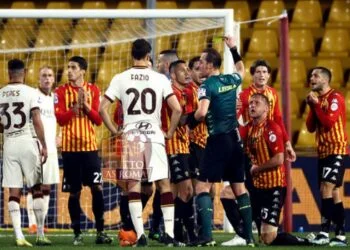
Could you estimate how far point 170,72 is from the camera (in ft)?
49.9

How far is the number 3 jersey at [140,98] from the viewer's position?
13891 millimetres

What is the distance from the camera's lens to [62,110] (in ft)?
51.1

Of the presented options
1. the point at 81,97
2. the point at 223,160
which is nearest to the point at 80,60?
the point at 81,97

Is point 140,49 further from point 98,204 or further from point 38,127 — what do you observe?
point 98,204

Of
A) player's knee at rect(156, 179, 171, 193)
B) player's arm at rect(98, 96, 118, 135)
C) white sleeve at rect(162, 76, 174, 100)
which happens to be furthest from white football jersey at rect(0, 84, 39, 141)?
player's knee at rect(156, 179, 171, 193)

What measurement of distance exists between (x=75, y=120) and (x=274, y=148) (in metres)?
2.58

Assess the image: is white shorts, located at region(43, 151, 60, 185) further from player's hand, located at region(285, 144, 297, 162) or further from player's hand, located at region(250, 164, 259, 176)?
player's hand, located at region(285, 144, 297, 162)

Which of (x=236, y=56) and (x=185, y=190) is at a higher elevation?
(x=236, y=56)

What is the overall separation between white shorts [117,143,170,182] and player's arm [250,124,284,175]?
105 cm

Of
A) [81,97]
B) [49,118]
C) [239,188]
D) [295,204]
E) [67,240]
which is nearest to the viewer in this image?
[239,188]

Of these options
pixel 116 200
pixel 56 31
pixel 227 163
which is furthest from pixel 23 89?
pixel 56 31

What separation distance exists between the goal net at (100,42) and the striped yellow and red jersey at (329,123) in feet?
4.95

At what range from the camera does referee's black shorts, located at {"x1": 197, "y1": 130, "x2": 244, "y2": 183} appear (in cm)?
1397

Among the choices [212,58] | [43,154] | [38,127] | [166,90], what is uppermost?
[212,58]
